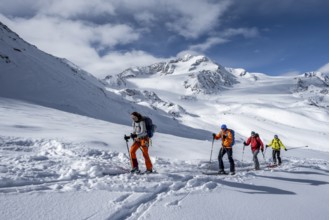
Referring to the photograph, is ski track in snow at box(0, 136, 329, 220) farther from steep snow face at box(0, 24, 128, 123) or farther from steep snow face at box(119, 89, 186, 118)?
steep snow face at box(119, 89, 186, 118)

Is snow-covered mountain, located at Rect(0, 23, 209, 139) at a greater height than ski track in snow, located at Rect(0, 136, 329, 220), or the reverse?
snow-covered mountain, located at Rect(0, 23, 209, 139)

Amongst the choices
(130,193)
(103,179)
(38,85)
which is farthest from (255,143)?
(38,85)

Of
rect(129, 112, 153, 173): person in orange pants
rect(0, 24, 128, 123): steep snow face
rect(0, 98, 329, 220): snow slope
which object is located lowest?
rect(0, 98, 329, 220): snow slope

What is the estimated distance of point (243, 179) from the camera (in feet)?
31.7

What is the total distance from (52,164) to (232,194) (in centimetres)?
588

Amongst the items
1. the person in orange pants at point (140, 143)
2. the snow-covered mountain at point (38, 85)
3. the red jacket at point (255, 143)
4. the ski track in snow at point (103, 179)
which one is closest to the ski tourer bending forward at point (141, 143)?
the person in orange pants at point (140, 143)

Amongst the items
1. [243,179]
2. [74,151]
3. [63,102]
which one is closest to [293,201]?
[243,179]

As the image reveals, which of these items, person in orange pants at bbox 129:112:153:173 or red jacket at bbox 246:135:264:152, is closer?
person in orange pants at bbox 129:112:153:173

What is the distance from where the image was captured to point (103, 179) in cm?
789

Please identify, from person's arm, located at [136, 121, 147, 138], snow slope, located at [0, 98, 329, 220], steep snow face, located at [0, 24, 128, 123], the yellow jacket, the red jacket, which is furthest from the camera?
steep snow face, located at [0, 24, 128, 123]

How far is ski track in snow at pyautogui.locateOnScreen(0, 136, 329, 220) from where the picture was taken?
6372mm

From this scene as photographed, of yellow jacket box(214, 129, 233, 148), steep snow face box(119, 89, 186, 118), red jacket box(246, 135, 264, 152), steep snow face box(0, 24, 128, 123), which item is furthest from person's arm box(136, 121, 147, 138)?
steep snow face box(119, 89, 186, 118)

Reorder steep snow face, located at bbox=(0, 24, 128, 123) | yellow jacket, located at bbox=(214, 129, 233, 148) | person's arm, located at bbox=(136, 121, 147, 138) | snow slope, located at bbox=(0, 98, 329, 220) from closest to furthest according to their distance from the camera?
snow slope, located at bbox=(0, 98, 329, 220) < person's arm, located at bbox=(136, 121, 147, 138) < yellow jacket, located at bbox=(214, 129, 233, 148) < steep snow face, located at bbox=(0, 24, 128, 123)

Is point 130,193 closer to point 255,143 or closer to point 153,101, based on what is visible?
point 255,143
